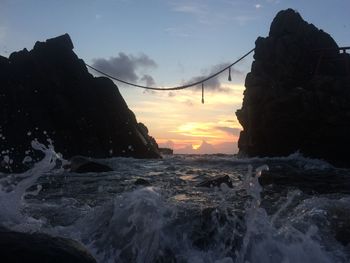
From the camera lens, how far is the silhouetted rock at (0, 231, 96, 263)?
4945mm

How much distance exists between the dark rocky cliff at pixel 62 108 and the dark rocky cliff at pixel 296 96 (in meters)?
11.7

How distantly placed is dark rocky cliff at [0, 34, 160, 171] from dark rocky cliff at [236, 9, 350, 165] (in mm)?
11730

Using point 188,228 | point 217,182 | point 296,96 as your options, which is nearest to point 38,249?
point 188,228

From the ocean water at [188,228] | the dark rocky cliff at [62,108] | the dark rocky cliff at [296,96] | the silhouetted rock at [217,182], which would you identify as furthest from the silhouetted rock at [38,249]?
the dark rocky cliff at [62,108]

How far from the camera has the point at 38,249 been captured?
5102 millimetres

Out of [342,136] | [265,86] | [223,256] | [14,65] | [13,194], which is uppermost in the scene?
[14,65]

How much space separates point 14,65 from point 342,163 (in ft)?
112

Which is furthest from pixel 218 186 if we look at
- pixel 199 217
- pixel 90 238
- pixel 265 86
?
pixel 265 86

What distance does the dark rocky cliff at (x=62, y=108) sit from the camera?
1785 inches

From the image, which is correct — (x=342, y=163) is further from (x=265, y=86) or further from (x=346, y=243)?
(x=346, y=243)

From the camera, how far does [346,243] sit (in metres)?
7.36

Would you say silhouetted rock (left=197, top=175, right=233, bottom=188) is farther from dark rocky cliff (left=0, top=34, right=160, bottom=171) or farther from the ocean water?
dark rocky cliff (left=0, top=34, right=160, bottom=171)

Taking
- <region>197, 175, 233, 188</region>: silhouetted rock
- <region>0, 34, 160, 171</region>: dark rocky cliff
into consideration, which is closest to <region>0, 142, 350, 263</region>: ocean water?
<region>197, 175, 233, 188</region>: silhouetted rock

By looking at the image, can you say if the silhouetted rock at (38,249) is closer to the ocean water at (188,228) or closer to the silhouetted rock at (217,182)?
the ocean water at (188,228)
